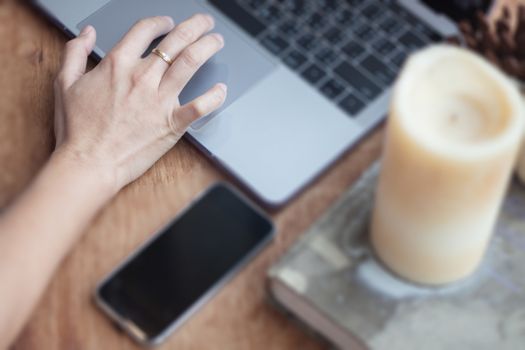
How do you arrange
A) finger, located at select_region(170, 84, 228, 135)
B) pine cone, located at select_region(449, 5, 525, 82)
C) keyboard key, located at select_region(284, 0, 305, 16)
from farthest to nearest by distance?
keyboard key, located at select_region(284, 0, 305, 16) < pine cone, located at select_region(449, 5, 525, 82) < finger, located at select_region(170, 84, 228, 135)

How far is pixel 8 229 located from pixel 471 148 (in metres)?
→ 0.18

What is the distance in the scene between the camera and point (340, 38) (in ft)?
1.69

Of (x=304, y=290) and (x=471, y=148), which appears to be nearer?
(x=471, y=148)

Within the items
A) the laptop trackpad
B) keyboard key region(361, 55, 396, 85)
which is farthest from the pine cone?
the laptop trackpad

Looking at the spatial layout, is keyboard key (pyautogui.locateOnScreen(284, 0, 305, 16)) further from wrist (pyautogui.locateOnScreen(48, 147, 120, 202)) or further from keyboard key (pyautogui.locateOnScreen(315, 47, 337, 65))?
wrist (pyautogui.locateOnScreen(48, 147, 120, 202))

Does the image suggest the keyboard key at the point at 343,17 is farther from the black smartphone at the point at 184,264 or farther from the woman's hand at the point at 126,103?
the woman's hand at the point at 126,103

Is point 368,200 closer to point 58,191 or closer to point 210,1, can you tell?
point 210,1

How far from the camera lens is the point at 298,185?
0.47 meters

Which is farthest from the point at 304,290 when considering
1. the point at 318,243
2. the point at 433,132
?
the point at 433,132

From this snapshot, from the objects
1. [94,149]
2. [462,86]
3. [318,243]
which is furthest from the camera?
[318,243]

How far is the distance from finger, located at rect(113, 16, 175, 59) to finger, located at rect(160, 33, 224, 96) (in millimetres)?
11

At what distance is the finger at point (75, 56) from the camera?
0.25m

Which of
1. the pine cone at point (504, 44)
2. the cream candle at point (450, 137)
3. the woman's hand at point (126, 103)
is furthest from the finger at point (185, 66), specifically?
the pine cone at point (504, 44)

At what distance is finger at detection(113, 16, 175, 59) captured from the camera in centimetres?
25
